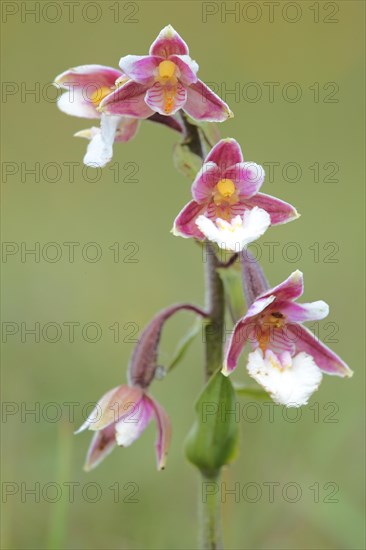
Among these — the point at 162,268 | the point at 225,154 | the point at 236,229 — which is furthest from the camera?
the point at 162,268

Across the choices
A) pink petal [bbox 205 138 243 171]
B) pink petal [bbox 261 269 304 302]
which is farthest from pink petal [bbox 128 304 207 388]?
pink petal [bbox 205 138 243 171]

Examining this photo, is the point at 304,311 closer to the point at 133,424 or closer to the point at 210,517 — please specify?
the point at 133,424

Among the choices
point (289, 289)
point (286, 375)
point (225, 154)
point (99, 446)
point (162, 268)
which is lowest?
point (99, 446)

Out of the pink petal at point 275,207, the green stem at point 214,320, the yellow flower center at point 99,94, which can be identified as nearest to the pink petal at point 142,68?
the yellow flower center at point 99,94

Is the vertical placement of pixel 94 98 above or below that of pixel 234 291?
above

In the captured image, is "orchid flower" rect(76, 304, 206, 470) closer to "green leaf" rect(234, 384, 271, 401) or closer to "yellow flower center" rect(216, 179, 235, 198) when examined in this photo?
"green leaf" rect(234, 384, 271, 401)

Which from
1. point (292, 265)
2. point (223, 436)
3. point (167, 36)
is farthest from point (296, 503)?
point (292, 265)

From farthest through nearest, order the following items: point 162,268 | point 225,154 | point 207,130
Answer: point 162,268, point 207,130, point 225,154

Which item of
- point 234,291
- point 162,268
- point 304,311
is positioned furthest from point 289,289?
point 162,268
